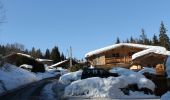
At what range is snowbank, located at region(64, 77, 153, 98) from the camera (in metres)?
24.7

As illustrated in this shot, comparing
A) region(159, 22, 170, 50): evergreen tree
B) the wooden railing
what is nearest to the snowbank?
the wooden railing

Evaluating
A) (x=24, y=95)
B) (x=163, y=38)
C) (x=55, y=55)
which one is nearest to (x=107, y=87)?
(x=24, y=95)

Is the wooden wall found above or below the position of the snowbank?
above

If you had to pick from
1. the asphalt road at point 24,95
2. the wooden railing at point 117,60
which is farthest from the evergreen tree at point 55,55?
the asphalt road at point 24,95

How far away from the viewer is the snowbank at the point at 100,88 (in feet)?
80.9

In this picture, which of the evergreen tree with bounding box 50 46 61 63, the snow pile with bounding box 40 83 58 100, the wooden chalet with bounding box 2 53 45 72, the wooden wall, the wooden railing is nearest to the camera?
the snow pile with bounding box 40 83 58 100

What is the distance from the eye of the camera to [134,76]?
2792cm

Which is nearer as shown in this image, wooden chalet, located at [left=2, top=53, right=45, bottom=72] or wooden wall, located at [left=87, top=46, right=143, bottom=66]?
wooden wall, located at [left=87, top=46, right=143, bottom=66]

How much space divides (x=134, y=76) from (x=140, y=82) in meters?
0.80

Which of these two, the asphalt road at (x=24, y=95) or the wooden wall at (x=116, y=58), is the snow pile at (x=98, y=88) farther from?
the wooden wall at (x=116, y=58)

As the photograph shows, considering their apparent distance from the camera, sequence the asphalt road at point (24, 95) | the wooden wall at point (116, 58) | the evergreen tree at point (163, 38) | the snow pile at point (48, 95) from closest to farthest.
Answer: the snow pile at point (48, 95) → the asphalt road at point (24, 95) → the wooden wall at point (116, 58) → the evergreen tree at point (163, 38)

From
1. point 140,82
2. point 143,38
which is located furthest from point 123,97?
point 143,38

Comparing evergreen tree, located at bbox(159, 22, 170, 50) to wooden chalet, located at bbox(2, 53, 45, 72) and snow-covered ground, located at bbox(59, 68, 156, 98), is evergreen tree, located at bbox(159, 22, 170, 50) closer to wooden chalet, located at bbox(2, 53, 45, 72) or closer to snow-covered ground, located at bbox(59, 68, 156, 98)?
wooden chalet, located at bbox(2, 53, 45, 72)

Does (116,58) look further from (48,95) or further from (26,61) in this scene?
(48,95)
